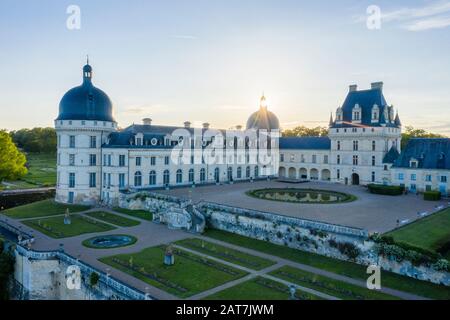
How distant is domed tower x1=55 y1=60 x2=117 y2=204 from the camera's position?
131 ft

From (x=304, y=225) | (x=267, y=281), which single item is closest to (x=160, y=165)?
(x=304, y=225)

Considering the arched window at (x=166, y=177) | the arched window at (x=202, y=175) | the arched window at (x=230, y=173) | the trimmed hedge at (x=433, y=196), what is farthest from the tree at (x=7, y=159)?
the trimmed hedge at (x=433, y=196)

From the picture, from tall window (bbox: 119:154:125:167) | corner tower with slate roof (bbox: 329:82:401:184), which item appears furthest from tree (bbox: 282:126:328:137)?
tall window (bbox: 119:154:125:167)

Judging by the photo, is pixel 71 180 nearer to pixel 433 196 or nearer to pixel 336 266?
pixel 336 266

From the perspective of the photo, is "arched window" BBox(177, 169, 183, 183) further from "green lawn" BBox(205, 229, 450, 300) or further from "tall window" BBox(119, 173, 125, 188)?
"green lawn" BBox(205, 229, 450, 300)

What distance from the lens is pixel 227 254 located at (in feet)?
77.6

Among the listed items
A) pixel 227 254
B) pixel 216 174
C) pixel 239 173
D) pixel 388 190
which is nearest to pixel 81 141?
pixel 216 174

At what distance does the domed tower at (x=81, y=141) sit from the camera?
131 ft

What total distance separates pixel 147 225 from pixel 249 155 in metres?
28.0

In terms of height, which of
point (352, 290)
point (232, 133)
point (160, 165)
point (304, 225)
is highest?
point (232, 133)

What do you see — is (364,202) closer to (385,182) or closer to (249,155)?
(385,182)

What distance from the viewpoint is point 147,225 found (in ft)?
103

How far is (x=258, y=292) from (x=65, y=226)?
67.1 feet

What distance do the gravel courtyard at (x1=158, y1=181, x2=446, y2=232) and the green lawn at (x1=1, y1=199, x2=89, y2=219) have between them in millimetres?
11402
